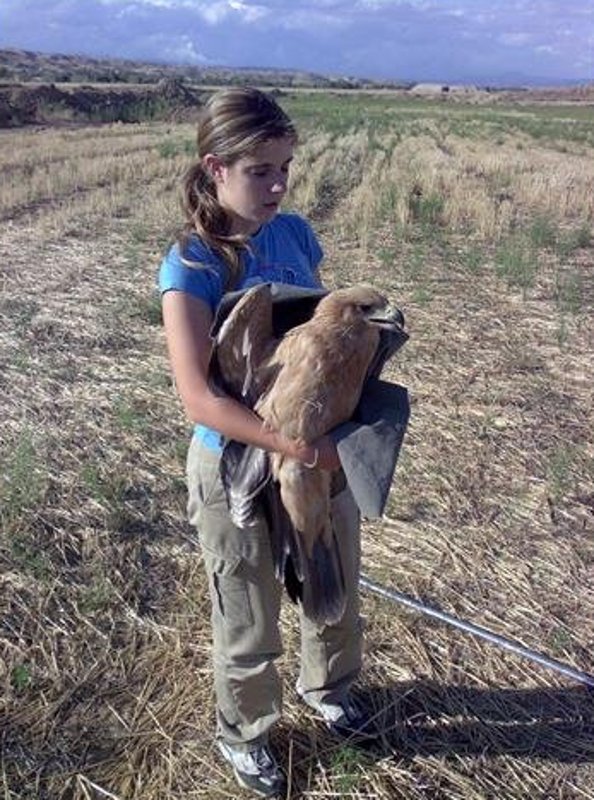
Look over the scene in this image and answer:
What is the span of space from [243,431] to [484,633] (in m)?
1.70

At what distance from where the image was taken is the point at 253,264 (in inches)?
94.0

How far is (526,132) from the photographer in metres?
34.0

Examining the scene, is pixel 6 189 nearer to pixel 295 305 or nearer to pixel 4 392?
pixel 4 392

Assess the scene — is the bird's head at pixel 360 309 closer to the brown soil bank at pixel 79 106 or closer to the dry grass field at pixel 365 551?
the dry grass field at pixel 365 551

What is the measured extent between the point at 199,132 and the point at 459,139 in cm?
2687

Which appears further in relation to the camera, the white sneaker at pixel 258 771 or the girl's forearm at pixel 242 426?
the white sneaker at pixel 258 771

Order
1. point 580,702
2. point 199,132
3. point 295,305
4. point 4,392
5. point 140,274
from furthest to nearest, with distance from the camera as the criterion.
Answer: point 140,274
point 4,392
point 580,702
point 199,132
point 295,305

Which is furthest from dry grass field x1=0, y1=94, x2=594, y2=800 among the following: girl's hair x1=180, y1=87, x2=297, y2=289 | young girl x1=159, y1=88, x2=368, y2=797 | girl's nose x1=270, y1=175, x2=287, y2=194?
girl's nose x1=270, y1=175, x2=287, y2=194

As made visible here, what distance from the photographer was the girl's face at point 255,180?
2.27 meters

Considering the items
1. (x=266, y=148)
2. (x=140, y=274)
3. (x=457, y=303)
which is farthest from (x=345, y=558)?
(x=140, y=274)

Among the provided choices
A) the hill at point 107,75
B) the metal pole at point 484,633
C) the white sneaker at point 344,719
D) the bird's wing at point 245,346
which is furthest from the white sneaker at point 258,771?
the hill at point 107,75

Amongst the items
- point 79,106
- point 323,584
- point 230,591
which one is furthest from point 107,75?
point 323,584

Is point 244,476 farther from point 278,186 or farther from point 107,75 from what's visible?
point 107,75

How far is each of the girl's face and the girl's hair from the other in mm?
18
